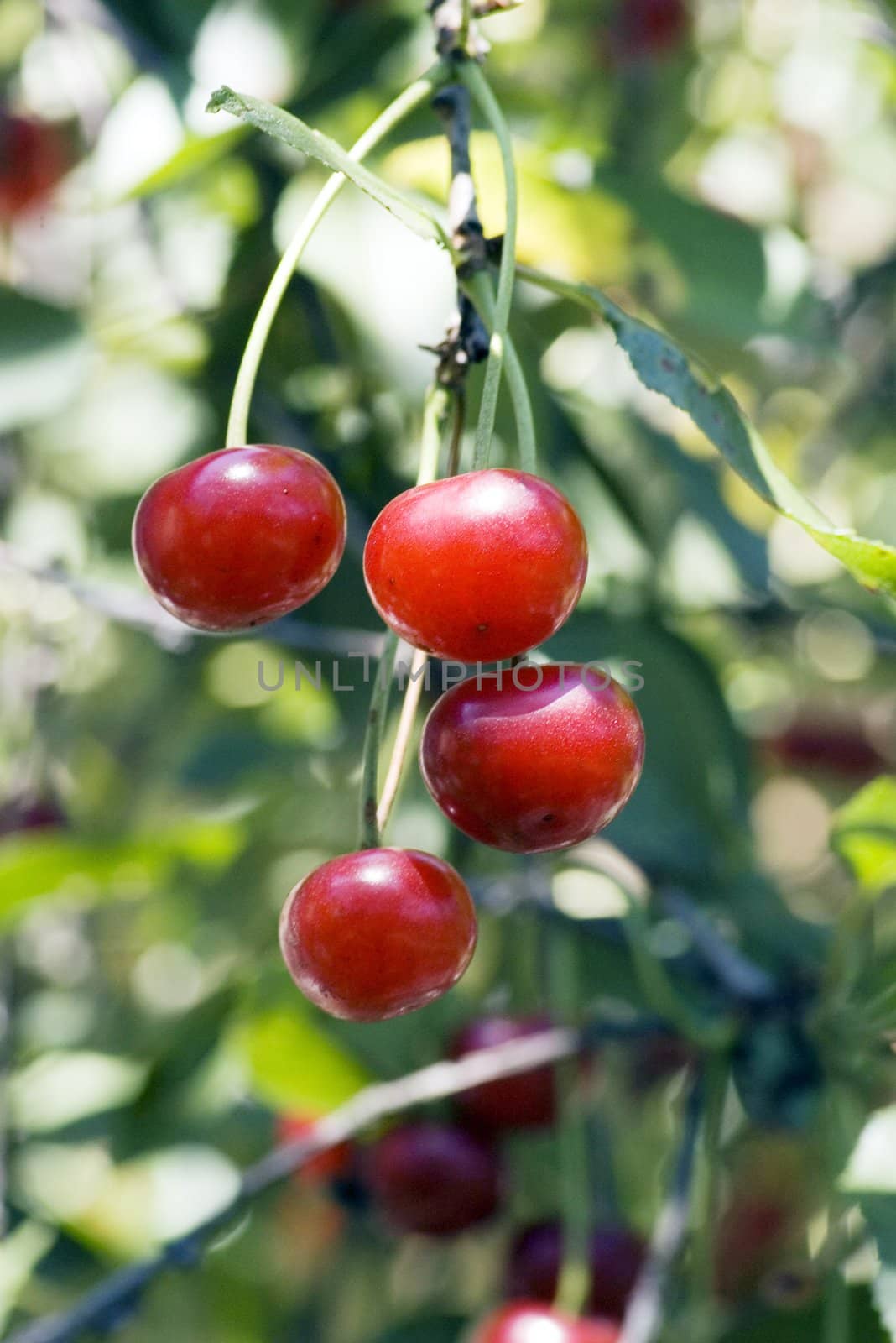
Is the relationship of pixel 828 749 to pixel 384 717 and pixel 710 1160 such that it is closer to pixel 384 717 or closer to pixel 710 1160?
pixel 710 1160

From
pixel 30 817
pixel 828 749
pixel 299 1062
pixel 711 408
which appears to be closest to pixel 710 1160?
pixel 299 1062

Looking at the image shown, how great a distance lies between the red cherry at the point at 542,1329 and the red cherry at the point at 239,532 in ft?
2.12

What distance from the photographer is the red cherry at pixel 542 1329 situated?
99 cm

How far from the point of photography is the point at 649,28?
6.18ft

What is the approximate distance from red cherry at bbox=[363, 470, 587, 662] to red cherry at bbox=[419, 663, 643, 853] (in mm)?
32

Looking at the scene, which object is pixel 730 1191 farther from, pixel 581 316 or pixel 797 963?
pixel 581 316

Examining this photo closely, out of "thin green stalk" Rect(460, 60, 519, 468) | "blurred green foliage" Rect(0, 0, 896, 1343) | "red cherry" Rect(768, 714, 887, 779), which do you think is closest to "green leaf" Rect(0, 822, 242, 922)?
"blurred green foliage" Rect(0, 0, 896, 1343)

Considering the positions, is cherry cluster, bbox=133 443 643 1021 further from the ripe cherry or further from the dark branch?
the ripe cherry

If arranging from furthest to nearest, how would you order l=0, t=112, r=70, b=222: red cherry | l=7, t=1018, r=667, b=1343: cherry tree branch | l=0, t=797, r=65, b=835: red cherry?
l=0, t=112, r=70, b=222: red cherry, l=0, t=797, r=65, b=835: red cherry, l=7, t=1018, r=667, b=1343: cherry tree branch

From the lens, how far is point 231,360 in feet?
4.09

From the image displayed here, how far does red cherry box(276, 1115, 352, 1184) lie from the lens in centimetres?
136

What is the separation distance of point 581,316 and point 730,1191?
3.81 feet

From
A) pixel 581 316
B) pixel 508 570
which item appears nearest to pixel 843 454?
pixel 581 316

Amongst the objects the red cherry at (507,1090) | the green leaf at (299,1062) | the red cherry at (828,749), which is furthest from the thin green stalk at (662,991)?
the red cherry at (828,749)
